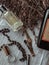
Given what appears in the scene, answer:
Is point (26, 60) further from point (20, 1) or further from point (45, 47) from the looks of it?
point (20, 1)

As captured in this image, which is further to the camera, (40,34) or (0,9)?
(0,9)

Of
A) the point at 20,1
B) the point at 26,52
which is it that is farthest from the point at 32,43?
the point at 20,1

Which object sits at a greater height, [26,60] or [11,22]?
[11,22]

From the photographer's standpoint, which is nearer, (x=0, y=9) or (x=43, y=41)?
(x=43, y=41)

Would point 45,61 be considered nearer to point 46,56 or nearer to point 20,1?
point 46,56

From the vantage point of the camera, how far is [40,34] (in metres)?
0.78

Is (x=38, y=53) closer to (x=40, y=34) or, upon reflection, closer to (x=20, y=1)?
(x=40, y=34)

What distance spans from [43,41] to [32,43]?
6cm

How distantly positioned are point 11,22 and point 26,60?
0.45 ft

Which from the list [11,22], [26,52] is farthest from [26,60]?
[11,22]

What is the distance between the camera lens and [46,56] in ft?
2.66

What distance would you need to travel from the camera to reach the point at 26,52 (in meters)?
0.81

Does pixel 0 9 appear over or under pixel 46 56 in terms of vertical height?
over

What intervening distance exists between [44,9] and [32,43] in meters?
0.12
